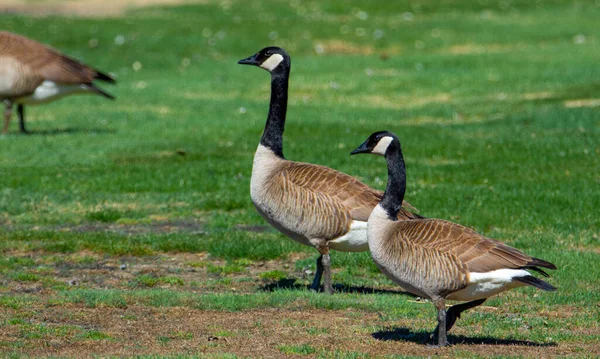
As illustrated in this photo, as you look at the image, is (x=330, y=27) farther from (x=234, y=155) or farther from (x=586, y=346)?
(x=586, y=346)

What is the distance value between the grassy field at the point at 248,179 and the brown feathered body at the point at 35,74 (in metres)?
1.03

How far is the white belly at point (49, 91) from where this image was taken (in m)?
20.8

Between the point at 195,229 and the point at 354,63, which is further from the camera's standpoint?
the point at 354,63

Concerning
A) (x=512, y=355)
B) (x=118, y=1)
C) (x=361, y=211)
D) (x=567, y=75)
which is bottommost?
(x=512, y=355)

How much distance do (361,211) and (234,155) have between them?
875cm

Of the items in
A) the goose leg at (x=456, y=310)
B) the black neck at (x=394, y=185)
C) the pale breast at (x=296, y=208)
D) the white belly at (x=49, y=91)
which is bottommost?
the goose leg at (x=456, y=310)

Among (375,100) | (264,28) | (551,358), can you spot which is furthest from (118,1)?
(551,358)

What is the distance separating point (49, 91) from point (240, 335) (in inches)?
532

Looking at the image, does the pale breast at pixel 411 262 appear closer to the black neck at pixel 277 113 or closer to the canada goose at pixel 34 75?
the black neck at pixel 277 113

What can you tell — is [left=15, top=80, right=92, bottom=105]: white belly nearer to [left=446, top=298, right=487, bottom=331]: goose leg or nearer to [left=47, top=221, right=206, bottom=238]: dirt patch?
[left=47, top=221, right=206, bottom=238]: dirt patch

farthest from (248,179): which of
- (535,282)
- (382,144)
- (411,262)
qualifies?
(535,282)

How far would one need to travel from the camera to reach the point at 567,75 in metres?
27.4

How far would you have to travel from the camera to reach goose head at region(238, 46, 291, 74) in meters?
11.1

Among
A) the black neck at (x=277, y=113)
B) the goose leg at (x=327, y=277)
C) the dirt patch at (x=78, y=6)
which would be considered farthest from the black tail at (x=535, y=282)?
the dirt patch at (x=78, y=6)
